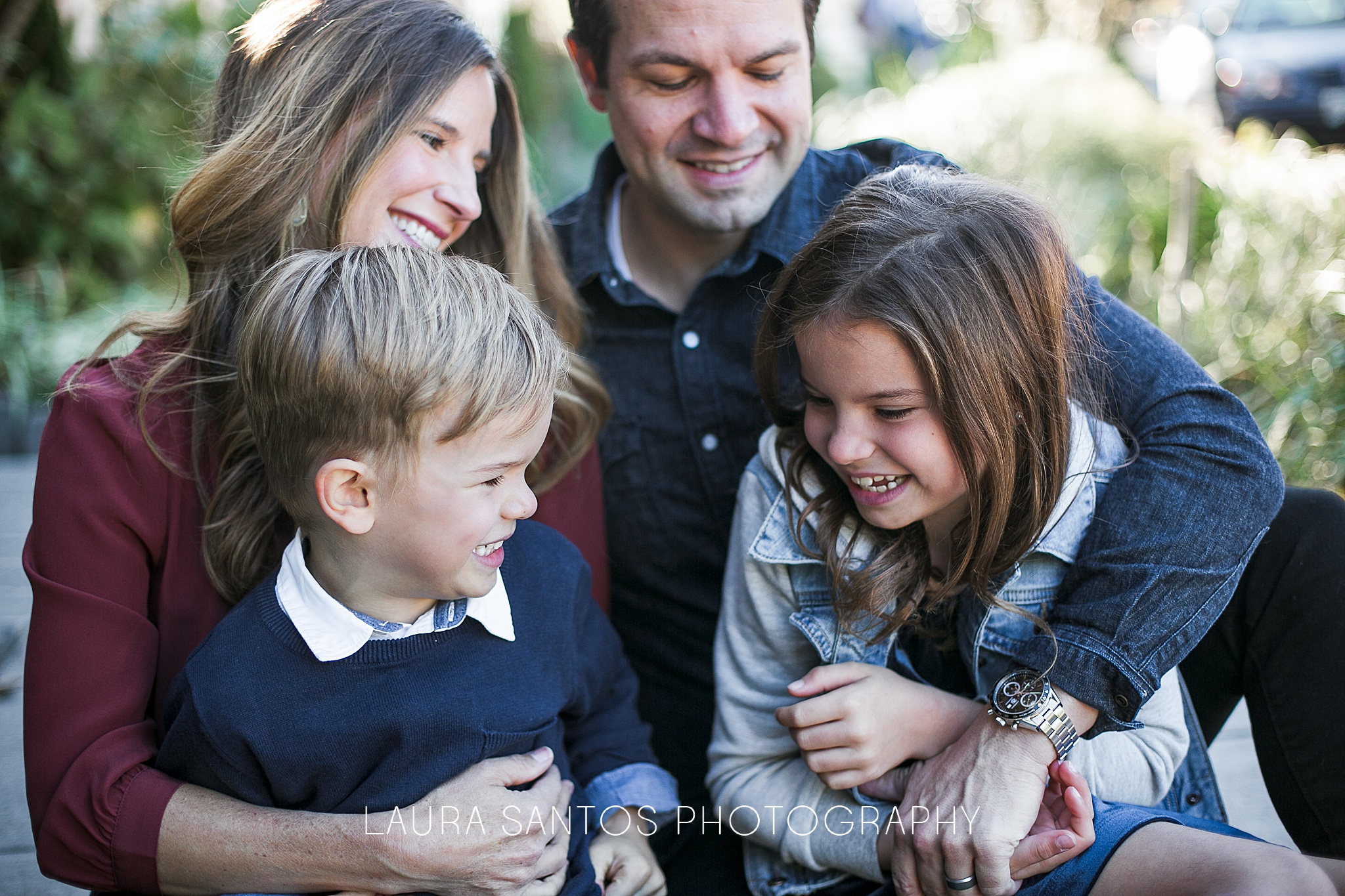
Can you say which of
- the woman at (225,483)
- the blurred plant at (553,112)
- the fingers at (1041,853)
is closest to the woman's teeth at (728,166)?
the woman at (225,483)

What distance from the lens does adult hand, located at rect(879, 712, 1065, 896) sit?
1.62m

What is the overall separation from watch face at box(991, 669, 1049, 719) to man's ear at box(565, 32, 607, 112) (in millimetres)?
1704

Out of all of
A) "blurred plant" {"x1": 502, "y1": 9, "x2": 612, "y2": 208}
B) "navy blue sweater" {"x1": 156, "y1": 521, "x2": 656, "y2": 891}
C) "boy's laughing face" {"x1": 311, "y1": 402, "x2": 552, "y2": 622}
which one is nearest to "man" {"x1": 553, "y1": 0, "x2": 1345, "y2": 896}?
"navy blue sweater" {"x1": 156, "y1": 521, "x2": 656, "y2": 891}

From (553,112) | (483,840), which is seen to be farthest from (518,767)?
(553,112)

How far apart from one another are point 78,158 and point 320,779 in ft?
18.8

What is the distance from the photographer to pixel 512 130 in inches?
92.6

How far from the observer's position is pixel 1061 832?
1.60 metres

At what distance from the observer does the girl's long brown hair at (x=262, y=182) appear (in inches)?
75.6

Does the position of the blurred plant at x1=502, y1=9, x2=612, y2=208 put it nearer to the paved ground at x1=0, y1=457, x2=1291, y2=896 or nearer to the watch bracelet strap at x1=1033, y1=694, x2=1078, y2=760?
the paved ground at x1=0, y1=457, x2=1291, y2=896

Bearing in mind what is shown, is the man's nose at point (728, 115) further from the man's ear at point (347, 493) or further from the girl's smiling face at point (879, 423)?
the man's ear at point (347, 493)

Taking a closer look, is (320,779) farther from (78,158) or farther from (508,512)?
(78,158)

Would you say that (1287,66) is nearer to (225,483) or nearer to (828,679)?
(828,679)

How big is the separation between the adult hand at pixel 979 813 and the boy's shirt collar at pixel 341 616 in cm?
75

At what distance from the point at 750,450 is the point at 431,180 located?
0.94 metres
